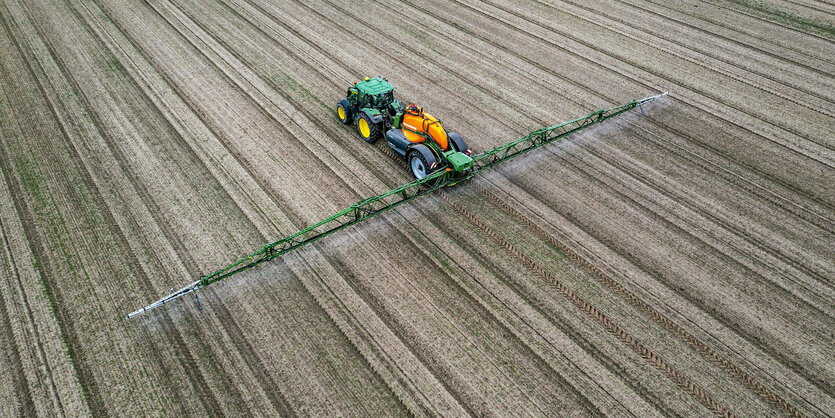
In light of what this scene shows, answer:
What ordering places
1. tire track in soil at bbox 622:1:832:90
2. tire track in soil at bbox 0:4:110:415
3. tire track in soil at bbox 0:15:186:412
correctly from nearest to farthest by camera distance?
tire track in soil at bbox 0:4:110:415 → tire track in soil at bbox 0:15:186:412 → tire track in soil at bbox 622:1:832:90

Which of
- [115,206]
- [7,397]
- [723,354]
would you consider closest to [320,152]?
[115,206]

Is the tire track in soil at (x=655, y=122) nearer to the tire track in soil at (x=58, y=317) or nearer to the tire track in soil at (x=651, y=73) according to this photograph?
the tire track in soil at (x=651, y=73)

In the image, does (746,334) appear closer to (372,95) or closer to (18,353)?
(372,95)

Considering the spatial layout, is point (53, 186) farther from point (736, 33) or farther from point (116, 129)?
point (736, 33)

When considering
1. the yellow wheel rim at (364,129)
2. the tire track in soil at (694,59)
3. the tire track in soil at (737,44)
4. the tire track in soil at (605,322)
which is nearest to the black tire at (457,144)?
the tire track in soil at (605,322)

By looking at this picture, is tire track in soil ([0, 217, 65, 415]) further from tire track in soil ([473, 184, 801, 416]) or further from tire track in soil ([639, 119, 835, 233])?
tire track in soil ([639, 119, 835, 233])

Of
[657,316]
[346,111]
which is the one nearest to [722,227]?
[657,316]

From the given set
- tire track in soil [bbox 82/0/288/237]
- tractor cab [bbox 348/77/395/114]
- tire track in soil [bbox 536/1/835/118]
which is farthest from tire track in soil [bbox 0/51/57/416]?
tire track in soil [bbox 536/1/835/118]
